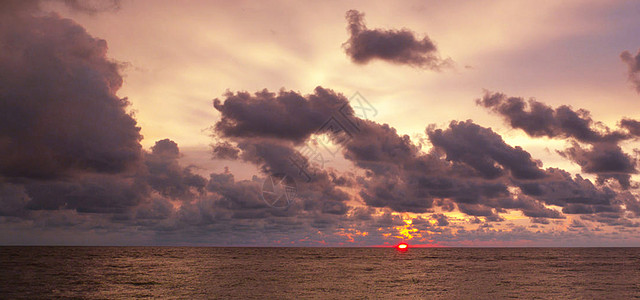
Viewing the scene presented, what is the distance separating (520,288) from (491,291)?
278 inches

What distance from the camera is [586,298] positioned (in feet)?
198

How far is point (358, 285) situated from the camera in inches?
2990

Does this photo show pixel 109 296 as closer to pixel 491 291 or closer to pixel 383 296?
pixel 383 296

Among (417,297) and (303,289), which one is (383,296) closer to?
(417,297)

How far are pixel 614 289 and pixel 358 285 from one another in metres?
41.1

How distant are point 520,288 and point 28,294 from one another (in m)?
75.0

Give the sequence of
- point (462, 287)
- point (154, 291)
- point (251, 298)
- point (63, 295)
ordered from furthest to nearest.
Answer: point (462, 287)
point (154, 291)
point (63, 295)
point (251, 298)

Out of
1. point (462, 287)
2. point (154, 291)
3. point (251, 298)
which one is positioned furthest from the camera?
point (462, 287)

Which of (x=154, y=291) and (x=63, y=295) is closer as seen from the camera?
(x=63, y=295)

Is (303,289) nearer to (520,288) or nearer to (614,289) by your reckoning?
(520,288)

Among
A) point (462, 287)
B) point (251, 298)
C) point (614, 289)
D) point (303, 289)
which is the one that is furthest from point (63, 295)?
point (614, 289)

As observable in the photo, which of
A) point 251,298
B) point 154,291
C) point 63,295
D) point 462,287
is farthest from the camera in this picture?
point 462,287

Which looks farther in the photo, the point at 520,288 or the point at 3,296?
the point at 520,288

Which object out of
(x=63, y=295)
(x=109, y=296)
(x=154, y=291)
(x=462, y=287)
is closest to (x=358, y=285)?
(x=462, y=287)
